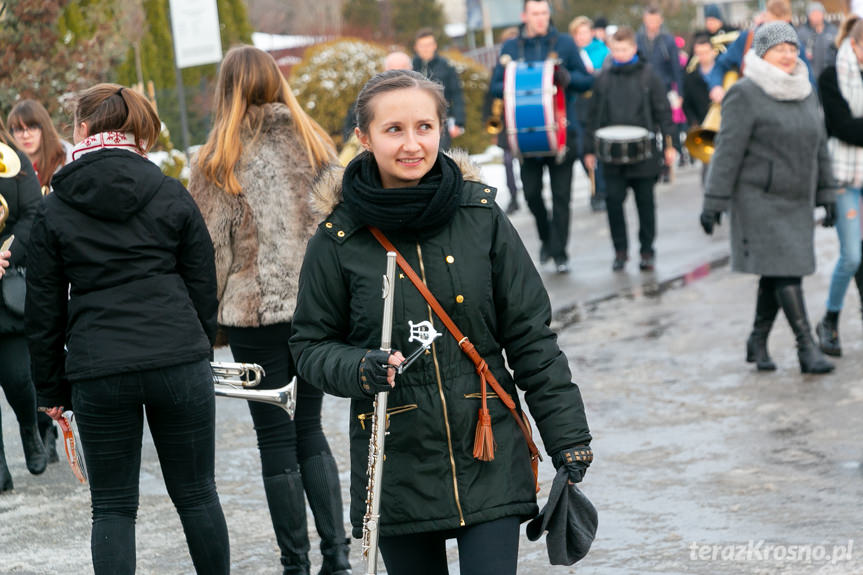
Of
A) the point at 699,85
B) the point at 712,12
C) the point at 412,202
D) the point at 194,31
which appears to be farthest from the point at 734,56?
the point at 412,202

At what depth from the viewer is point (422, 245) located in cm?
341

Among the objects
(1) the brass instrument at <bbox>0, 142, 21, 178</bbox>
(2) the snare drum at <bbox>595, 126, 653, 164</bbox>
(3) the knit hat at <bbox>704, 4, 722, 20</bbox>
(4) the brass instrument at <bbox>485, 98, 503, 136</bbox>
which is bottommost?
(2) the snare drum at <bbox>595, 126, 653, 164</bbox>

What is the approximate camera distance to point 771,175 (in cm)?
744

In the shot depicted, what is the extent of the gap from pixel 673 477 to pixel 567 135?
586 centimetres

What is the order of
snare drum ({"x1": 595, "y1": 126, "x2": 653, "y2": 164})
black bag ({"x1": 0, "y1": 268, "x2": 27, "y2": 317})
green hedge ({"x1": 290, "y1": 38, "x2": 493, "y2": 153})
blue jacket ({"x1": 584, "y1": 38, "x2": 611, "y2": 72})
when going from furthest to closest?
green hedge ({"x1": 290, "y1": 38, "x2": 493, "y2": 153}) → blue jacket ({"x1": 584, "y1": 38, "x2": 611, "y2": 72}) → snare drum ({"x1": 595, "y1": 126, "x2": 653, "y2": 164}) → black bag ({"x1": 0, "y1": 268, "x2": 27, "y2": 317})

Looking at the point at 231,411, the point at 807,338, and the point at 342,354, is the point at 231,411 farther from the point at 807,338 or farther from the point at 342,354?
the point at 342,354

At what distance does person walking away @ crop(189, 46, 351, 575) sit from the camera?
194 inches

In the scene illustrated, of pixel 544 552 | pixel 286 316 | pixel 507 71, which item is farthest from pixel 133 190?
pixel 507 71

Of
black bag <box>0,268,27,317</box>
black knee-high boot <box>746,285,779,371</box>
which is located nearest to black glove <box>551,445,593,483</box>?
black bag <box>0,268,27,317</box>

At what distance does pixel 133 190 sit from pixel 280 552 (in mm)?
1879

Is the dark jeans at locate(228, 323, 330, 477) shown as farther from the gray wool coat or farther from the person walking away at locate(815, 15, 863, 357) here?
the person walking away at locate(815, 15, 863, 357)

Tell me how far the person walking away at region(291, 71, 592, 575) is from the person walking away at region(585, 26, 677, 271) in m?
8.03

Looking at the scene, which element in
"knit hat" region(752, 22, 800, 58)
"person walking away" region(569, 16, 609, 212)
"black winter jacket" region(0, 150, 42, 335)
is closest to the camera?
"black winter jacket" region(0, 150, 42, 335)

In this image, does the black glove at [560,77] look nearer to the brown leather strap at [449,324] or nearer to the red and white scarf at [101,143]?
the red and white scarf at [101,143]
